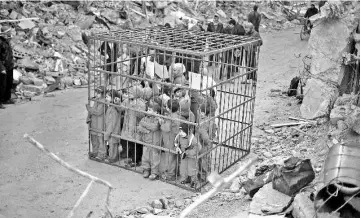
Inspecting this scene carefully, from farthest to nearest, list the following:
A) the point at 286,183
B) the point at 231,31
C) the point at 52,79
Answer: the point at 231,31 → the point at 52,79 → the point at 286,183

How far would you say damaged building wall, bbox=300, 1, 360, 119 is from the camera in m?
10.5

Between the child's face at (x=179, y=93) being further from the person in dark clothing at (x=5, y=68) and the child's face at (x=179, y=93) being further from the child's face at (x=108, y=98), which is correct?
the person in dark clothing at (x=5, y=68)

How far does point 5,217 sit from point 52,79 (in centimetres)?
730

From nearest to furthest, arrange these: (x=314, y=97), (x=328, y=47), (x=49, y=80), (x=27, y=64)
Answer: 1. (x=328, y=47)
2. (x=314, y=97)
3. (x=49, y=80)
4. (x=27, y=64)

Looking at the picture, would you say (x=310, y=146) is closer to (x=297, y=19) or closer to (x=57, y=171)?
(x=57, y=171)

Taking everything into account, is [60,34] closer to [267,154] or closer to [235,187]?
[267,154]

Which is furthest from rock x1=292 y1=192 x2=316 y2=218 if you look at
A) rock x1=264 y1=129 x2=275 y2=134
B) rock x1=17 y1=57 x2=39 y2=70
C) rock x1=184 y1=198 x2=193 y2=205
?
rock x1=17 y1=57 x2=39 y2=70

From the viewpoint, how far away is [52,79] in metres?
14.3

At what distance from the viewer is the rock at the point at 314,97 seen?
36.2 feet

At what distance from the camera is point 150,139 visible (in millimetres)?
8711

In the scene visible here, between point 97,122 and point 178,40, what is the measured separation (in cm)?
199

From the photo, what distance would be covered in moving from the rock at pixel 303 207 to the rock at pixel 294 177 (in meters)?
0.67

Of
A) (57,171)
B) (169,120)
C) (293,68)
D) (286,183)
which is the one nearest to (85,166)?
(57,171)

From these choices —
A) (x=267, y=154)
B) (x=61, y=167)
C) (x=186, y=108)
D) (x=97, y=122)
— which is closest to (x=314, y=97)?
(x=267, y=154)
